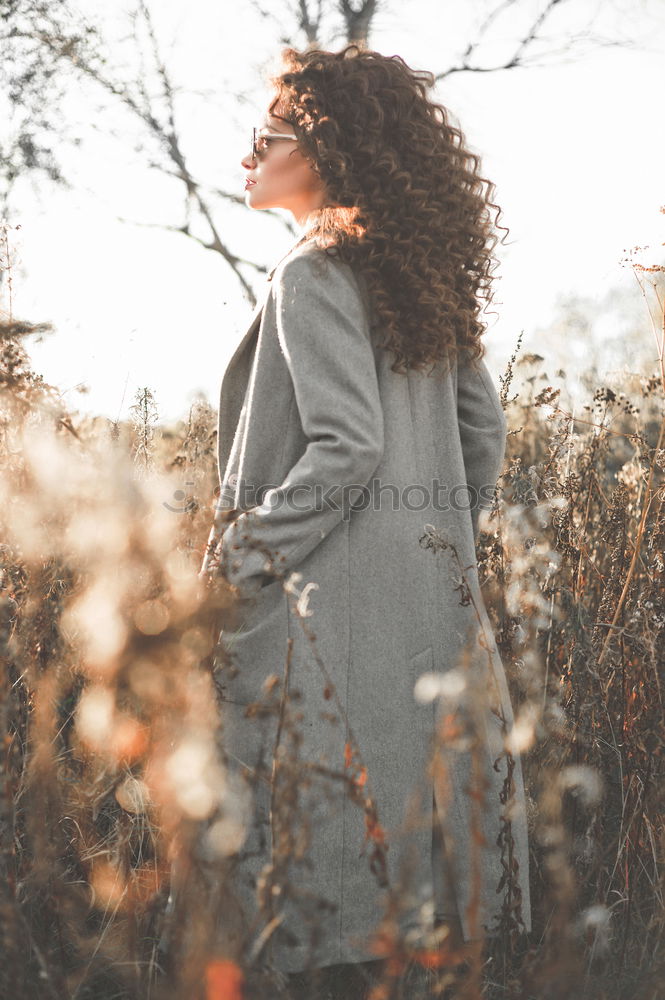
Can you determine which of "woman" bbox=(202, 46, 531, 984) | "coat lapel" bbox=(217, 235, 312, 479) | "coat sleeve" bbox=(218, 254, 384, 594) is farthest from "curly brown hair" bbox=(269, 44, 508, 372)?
"coat lapel" bbox=(217, 235, 312, 479)

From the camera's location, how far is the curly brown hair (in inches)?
71.7

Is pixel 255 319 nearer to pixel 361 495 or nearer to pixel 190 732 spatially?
pixel 361 495

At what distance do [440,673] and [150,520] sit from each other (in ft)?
3.12

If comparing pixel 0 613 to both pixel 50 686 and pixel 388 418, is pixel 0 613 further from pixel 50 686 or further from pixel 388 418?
pixel 388 418

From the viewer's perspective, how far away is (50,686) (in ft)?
3.98

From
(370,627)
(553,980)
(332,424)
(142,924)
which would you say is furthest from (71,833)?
(553,980)

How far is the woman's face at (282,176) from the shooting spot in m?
1.95

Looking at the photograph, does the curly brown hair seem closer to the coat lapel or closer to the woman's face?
the woman's face

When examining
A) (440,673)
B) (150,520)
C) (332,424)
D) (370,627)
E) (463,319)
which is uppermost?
(463,319)

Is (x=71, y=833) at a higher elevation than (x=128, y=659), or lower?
lower

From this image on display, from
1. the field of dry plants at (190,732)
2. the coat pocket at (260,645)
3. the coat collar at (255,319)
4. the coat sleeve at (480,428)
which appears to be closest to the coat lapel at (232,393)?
the coat collar at (255,319)
